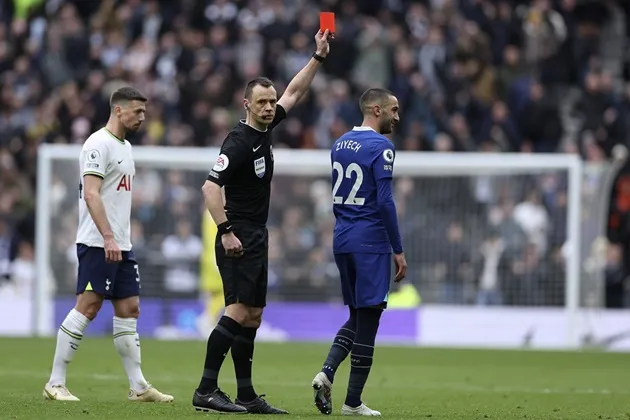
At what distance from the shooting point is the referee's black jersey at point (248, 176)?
10328mm

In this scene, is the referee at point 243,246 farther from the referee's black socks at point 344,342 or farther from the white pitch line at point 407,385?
the white pitch line at point 407,385

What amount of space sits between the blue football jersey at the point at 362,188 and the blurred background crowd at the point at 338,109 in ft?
39.3

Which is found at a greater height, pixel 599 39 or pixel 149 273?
pixel 599 39

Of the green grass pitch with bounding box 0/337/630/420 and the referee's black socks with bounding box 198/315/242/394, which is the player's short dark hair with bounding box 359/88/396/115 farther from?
the green grass pitch with bounding box 0/337/630/420

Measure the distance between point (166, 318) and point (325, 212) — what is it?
3105mm

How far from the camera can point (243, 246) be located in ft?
33.9

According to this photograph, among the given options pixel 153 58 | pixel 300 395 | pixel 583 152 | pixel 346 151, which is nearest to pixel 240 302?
pixel 346 151

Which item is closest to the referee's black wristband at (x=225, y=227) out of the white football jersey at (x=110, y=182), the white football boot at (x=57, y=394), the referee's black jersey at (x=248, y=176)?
the referee's black jersey at (x=248, y=176)

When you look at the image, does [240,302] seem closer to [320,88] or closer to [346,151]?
[346,151]

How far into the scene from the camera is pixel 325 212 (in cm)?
2311

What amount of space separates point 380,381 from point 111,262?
4.28 metres

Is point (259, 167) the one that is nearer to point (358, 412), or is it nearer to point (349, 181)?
point (349, 181)

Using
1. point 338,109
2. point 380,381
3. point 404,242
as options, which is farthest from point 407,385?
point 338,109

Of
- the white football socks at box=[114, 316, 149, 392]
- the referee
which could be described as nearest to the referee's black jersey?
the referee
